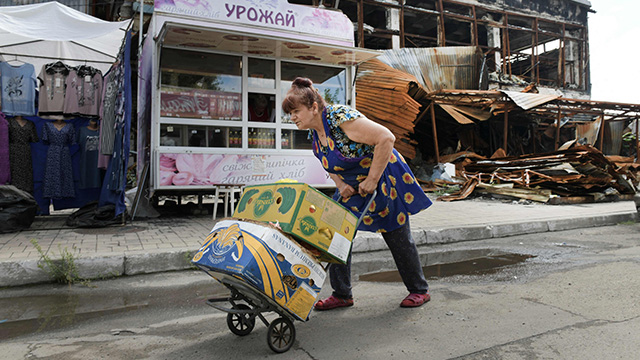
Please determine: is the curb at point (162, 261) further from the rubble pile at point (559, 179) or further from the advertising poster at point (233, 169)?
the rubble pile at point (559, 179)

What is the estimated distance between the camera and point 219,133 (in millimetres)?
7340

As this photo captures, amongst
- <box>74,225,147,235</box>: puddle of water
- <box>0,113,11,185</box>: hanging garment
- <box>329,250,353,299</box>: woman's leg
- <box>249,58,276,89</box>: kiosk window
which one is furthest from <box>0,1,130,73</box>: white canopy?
<box>329,250,353,299</box>: woman's leg

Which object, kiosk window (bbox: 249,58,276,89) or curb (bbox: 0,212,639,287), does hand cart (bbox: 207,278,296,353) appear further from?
kiosk window (bbox: 249,58,276,89)

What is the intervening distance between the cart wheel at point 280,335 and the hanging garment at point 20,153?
5731 mm

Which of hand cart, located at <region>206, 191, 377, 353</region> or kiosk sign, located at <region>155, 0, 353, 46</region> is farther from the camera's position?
kiosk sign, located at <region>155, 0, 353, 46</region>

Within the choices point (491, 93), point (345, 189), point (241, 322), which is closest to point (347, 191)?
point (345, 189)

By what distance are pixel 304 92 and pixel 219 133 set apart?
16.1ft

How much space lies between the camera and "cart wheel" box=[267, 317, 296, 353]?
7.78 ft

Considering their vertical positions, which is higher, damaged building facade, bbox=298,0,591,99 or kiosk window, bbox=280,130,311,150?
damaged building facade, bbox=298,0,591,99

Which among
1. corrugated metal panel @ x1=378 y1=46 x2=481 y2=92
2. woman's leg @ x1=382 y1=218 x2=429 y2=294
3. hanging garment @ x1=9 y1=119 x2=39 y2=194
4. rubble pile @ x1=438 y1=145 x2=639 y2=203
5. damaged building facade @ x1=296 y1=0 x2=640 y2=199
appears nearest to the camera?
woman's leg @ x1=382 y1=218 x2=429 y2=294

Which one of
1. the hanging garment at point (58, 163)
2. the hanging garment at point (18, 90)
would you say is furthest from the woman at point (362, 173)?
the hanging garment at point (18, 90)

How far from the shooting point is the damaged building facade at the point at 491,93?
11.4 meters

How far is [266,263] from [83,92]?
5774 millimetres

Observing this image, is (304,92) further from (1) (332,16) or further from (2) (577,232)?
(1) (332,16)
